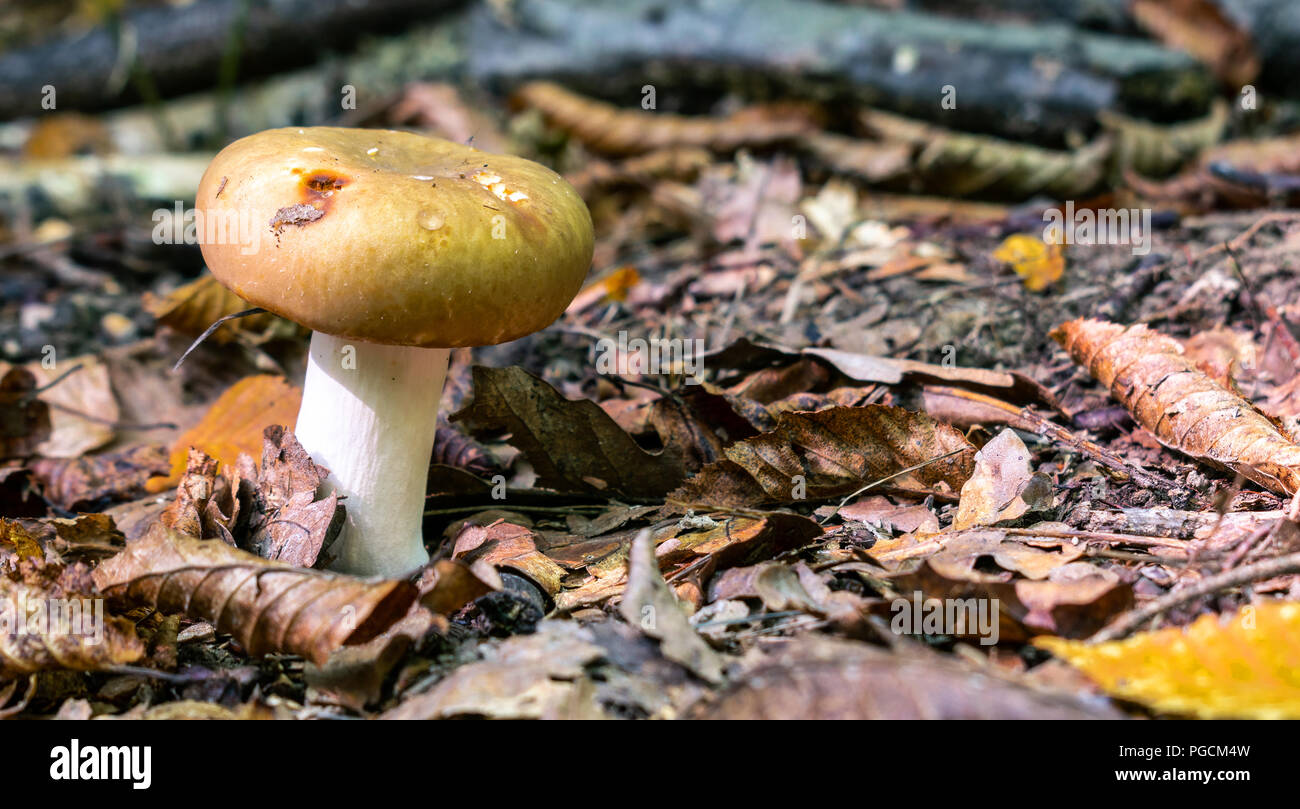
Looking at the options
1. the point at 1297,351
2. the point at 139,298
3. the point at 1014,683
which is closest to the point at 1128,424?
the point at 1297,351

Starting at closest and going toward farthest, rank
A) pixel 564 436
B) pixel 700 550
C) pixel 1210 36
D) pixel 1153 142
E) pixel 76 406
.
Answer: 1. pixel 700 550
2. pixel 564 436
3. pixel 76 406
4. pixel 1153 142
5. pixel 1210 36

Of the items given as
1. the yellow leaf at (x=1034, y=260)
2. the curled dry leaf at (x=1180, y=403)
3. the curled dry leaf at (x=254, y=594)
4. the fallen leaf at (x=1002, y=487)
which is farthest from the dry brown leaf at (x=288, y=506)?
the yellow leaf at (x=1034, y=260)

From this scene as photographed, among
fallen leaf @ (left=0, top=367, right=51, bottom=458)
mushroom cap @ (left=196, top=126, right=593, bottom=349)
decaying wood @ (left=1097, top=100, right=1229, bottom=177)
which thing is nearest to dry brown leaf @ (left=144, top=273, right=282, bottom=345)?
fallen leaf @ (left=0, top=367, right=51, bottom=458)

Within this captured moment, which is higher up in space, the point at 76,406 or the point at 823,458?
the point at 76,406

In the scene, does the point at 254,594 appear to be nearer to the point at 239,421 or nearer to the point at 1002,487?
the point at 239,421

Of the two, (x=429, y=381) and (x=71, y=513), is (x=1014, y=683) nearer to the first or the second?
(x=429, y=381)

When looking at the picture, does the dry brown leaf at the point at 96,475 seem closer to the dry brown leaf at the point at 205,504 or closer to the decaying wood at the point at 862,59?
the dry brown leaf at the point at 205,504

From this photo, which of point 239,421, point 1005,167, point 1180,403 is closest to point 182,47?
point 239,421
